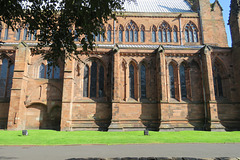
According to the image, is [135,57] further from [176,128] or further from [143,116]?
[176,128]

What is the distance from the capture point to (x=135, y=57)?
66.7ft

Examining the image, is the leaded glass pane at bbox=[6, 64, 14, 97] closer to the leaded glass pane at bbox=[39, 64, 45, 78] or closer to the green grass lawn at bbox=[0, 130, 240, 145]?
the leaded glass pane at bbox=[39, 64, 45, 78]

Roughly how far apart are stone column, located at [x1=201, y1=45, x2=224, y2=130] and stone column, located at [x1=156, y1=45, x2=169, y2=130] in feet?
14.4

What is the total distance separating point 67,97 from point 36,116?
4.17 metres

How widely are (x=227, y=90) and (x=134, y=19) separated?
15534 mm

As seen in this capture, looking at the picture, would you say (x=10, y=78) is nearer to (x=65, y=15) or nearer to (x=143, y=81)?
(x=143, y=81)

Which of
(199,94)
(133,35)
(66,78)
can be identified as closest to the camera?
(66,78)

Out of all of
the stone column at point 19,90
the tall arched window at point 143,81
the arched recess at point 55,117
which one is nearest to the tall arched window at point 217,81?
the tall arched window at point 143,81

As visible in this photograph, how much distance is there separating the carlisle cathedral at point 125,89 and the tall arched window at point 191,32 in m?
4.82

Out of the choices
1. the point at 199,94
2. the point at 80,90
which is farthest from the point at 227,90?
the point at 80,90

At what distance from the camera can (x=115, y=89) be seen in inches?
715

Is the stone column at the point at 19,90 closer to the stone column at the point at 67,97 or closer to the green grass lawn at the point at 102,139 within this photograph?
the green grass lawn at the point at 102,139

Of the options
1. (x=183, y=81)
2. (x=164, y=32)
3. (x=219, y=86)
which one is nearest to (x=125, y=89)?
(x=183, y=81)

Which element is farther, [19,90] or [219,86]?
[219,86]
